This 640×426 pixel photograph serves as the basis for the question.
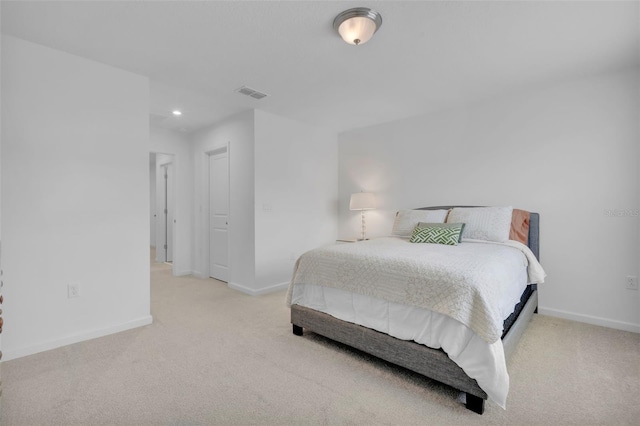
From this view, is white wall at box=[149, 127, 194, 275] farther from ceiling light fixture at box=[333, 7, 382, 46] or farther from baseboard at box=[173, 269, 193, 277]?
ceiling light fixture at box=[333, 7, 382, 46]

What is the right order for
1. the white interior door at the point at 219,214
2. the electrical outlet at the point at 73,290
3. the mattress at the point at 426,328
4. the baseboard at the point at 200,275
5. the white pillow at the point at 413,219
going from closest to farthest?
the mattress at the point at 426,328 < the electrical outlet at the point at 73,290 < the white pillow at the point at 413,219 < the white interior door at the point at 219,214 < the baseboard at the point at 200,275

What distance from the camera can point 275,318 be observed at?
3.08 meters

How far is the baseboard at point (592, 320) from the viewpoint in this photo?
275cm

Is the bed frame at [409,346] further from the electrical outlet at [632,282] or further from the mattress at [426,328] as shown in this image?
the electrical outlet at [632,282]

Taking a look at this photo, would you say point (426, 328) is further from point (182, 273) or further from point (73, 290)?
point (182, 273)

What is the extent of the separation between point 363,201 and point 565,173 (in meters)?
2.21

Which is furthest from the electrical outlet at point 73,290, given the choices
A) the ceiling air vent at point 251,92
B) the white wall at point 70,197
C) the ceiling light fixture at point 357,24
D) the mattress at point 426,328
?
the ceiling light fixture at point 357,24

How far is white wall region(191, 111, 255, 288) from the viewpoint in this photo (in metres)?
3.96

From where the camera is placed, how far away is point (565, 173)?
3.05 meters

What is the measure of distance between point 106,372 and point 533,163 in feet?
13.4

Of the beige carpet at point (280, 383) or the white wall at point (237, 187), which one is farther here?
the white wall at point (237, 187)

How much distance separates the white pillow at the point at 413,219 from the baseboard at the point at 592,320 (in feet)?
4.41

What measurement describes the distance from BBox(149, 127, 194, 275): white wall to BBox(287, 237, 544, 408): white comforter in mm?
3083

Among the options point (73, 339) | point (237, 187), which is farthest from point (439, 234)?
point (73, 339)
